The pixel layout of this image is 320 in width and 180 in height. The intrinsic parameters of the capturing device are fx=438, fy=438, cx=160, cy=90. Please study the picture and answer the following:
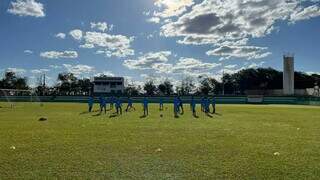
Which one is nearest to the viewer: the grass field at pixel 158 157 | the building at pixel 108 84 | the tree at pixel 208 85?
the grass field at pixel 158 157

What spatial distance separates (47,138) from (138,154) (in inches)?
218

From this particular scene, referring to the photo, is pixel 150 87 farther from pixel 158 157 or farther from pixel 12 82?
pixel 158 157

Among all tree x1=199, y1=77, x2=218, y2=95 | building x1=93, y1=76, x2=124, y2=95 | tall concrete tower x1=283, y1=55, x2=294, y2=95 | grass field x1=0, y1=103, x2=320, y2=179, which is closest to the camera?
grass field x1=0, y1=103, x2=320, y2=179

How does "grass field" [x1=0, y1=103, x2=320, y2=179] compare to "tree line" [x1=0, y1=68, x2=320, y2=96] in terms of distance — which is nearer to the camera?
"grass field" [x1=0, y1=103, x2=320, y2=179]

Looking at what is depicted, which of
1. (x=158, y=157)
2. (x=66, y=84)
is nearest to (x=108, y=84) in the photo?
(x=66, y=84)

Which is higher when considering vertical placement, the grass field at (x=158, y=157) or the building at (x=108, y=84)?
the building at (x=108, y=84)

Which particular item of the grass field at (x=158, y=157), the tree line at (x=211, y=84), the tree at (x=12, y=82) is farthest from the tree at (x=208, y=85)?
the grass field at (x=158, y=157)

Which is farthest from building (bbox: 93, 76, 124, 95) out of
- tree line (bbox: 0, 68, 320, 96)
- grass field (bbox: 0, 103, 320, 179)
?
grass field (bbox: 0, 103, 320, 179)

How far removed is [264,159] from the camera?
38.4 ft

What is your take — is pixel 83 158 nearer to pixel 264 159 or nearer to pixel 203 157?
pixel 203 157

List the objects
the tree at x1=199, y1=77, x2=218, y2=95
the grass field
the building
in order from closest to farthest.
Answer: the grass field
the building
the tree at x1=199, y1=77, x2=218, y2=95

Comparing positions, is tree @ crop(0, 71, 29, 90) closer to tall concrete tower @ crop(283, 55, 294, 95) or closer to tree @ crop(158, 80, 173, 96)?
tree @ crop(158, 80, 173, 96)

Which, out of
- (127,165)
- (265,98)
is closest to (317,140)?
(127,165)

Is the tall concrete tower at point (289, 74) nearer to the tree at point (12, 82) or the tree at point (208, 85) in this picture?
the tree at point (208, 85)
